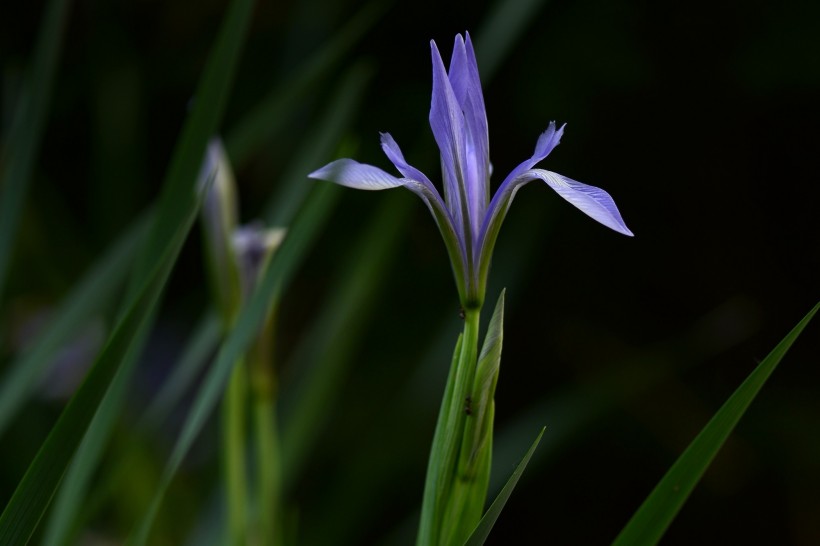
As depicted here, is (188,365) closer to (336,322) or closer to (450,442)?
(336,322)

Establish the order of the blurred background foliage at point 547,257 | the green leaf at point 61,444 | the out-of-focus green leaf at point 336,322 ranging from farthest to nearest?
the blurred background foliage at point 547,257, the out-of-focus green leaf at point 336,322, the green leaf at point 61,444

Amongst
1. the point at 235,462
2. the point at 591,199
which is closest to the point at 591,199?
the point at 591,199

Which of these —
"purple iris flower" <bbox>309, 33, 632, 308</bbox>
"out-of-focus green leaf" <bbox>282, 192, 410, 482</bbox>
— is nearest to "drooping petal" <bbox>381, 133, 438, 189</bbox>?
"purple iris flower" <bbox>309, 33, 632, 308</bbox>

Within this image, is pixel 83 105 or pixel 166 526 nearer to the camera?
pixel 166 526

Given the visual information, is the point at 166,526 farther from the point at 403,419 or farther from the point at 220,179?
the point at 220,179

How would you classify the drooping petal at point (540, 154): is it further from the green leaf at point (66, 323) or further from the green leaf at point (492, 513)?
the green leaf at point (66, 323)

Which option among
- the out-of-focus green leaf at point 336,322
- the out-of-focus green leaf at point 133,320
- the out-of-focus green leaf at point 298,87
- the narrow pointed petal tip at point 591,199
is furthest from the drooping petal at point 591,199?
the out-of-focus green leaf at point 336,322

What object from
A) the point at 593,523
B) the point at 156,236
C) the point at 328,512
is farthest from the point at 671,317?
the point at 156,236
